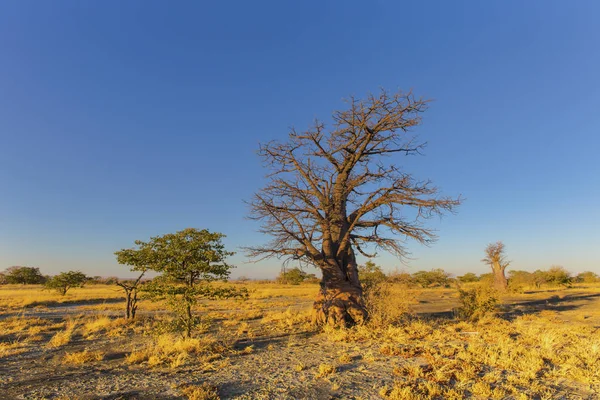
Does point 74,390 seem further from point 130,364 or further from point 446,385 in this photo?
point 446,385

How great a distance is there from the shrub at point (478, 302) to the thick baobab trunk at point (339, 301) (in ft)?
17.8

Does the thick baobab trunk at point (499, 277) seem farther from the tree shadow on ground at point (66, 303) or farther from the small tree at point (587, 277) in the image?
the small tree at point (587, 277)

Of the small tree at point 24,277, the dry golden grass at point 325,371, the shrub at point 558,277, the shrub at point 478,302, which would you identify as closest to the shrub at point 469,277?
the shrub at point 558,277

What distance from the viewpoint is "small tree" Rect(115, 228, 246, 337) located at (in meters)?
9.66

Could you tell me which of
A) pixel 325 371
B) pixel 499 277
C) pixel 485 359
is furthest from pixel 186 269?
pixel 499 277

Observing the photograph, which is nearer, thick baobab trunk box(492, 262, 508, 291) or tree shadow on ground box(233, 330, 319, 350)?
tree shadow on ground box(233, 330, 319, 350)

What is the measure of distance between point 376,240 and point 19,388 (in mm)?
10349

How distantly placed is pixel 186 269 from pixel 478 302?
464 inches

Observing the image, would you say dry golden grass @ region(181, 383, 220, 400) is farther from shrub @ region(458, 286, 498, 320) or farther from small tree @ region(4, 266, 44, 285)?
small tree @ region(4, 266, 44, 285)

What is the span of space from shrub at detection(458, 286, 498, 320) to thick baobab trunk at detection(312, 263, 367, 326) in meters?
5.41

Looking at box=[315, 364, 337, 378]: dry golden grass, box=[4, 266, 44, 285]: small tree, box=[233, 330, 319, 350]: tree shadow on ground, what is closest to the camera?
box=[315, 364, 337, 378]: dry golden grass

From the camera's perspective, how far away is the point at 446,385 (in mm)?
5961

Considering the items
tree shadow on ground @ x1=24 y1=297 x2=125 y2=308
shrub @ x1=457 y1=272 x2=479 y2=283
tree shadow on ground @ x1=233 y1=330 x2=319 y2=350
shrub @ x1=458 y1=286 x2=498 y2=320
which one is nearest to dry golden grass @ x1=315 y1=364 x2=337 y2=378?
tree shadow on ground @ x1=233 y1=330 x2=319 y2=350

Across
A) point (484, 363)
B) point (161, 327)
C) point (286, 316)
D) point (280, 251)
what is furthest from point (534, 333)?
point (161, 327)
